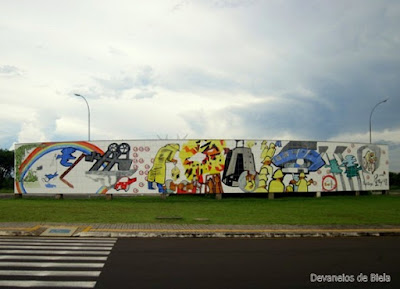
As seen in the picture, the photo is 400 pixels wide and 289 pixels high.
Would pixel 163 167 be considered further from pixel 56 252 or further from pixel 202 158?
pixel 56 252

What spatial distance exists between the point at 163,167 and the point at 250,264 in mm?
21421

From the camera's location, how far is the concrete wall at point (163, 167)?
97.6 ft

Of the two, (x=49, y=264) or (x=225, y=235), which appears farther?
(x=225, y=235)

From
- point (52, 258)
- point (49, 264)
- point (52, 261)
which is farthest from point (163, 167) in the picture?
point (49, 264)

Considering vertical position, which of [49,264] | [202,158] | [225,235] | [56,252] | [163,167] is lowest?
[225,235]

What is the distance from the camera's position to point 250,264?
8.63 meters

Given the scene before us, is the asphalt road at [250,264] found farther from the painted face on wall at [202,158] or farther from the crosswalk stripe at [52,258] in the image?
the painted face on wall at [202,158]

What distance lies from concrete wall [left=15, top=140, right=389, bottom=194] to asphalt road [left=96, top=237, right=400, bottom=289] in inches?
686

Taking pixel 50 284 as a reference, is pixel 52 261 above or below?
below

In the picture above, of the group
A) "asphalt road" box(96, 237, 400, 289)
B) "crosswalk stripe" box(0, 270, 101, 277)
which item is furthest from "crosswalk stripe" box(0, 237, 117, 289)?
"asphalt road" box(96, 237, 400, 289)

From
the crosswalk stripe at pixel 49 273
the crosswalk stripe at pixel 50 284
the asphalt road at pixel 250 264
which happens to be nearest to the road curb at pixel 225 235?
the asphalt road at pixel 250 264

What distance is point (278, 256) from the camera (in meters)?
9.64

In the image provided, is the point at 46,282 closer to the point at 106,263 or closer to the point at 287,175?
the point at 106,263

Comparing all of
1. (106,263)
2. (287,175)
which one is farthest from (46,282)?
(287,175)
